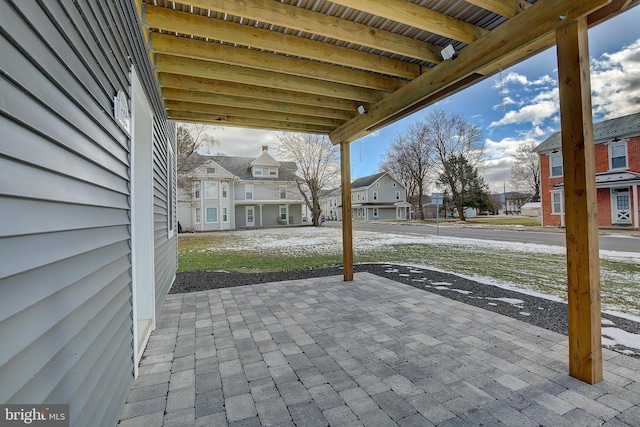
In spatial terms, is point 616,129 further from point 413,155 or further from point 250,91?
point 250,91

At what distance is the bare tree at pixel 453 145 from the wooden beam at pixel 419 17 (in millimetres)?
24473

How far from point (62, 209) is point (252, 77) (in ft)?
9.24

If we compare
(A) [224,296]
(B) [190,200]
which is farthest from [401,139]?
(A) [224,296]

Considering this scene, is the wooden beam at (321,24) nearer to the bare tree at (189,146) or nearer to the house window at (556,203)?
the bare tree at (189,146)

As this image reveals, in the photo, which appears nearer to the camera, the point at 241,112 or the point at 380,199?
the point at 241,112

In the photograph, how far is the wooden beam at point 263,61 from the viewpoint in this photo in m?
2.87

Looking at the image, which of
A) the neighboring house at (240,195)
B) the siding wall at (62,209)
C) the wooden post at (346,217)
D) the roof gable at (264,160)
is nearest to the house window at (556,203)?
the neighboring house at (240,195)

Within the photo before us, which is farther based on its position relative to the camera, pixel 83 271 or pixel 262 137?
pixel 262 137

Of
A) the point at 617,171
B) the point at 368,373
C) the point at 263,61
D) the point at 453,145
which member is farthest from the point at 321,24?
the point at 453,145

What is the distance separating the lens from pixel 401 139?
2848 centimetres

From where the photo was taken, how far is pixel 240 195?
2294cm

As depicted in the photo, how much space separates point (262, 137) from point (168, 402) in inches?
926

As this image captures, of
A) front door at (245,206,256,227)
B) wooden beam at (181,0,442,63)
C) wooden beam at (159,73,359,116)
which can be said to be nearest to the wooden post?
wooden beam at (159,73,359,116)

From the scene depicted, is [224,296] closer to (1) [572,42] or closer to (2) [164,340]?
(2) [164,340]
